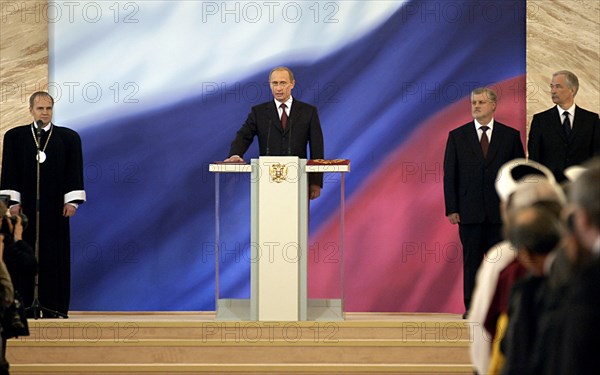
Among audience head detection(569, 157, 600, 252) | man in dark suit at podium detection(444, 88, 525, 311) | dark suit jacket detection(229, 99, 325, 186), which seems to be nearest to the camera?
audience head detection(569, 157, 600, 252)

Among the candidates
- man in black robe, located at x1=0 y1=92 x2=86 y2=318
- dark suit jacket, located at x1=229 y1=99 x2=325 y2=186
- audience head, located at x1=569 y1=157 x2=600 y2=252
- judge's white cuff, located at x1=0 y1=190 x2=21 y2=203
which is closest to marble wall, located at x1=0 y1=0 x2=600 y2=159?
man in black robe, located at x1=0 y1=92 x2=86 y2=318

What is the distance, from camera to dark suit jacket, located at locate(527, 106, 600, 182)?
7.93m

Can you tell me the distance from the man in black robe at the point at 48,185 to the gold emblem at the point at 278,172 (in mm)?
1637

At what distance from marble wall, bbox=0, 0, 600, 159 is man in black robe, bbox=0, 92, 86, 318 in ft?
4.21

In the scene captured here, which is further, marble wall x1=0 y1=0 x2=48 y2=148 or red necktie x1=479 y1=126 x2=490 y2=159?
marble wall x1=0 y1=0 x2=48 y2=148

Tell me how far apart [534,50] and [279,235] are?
3239mm

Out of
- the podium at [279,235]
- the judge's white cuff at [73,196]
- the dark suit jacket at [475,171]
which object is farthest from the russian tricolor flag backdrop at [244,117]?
the podium at [279,235]

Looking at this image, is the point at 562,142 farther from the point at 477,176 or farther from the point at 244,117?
the point at 244,117

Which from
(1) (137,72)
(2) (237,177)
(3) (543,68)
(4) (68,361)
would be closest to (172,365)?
(4) (68,361)

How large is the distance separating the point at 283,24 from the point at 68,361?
12.4 ft

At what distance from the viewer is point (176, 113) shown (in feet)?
32.4

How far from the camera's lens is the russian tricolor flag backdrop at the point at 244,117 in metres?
9.78

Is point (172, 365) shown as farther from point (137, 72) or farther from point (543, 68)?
point (543, 68)

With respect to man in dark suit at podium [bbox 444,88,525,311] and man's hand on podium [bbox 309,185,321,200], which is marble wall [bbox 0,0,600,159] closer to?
man in dark suit at podium [bbox 444,88,525,311]
